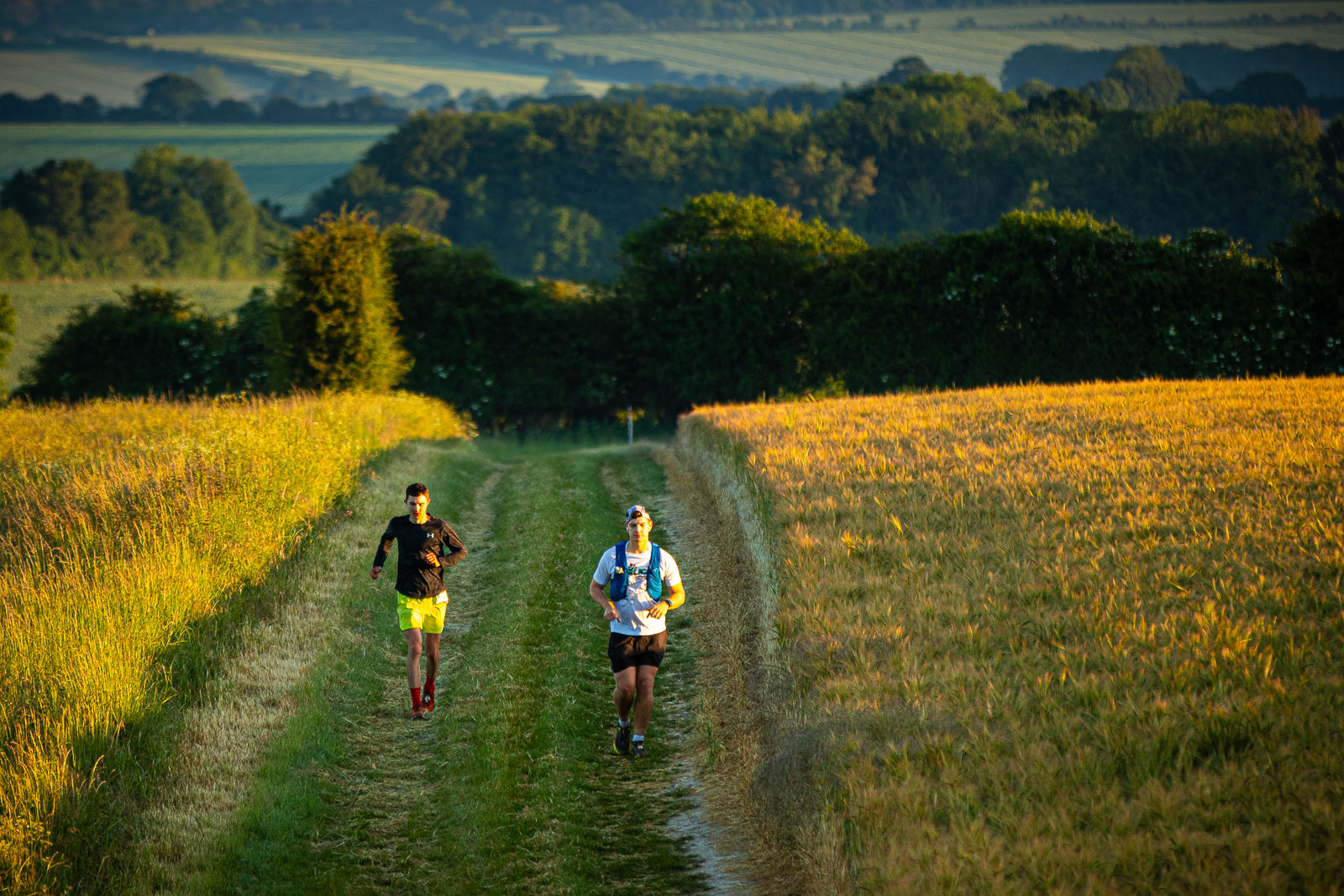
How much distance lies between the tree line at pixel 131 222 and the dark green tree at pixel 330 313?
63902 mm

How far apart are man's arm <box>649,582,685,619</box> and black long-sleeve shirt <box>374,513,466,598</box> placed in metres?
2.33

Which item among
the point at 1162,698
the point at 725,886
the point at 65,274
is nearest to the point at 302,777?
the point at 725,886

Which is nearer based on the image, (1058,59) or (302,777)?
(302,777)

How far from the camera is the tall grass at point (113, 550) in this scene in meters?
8.00

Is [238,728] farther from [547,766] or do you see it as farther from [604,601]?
[604,601]

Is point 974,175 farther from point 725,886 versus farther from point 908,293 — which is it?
point 725,886

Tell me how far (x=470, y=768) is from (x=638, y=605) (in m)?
2.20

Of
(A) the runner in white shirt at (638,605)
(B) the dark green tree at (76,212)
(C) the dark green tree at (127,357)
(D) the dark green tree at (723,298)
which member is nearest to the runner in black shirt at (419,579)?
(A) the runner in white shirt at (638,605)

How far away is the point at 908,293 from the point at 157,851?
28.7 metres

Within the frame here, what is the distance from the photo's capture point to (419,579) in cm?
1027

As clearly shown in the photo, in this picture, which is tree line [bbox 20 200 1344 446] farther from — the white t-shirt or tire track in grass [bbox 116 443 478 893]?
the white t-shirt

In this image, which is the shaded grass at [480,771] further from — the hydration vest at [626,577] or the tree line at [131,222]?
the tree line at [131,222]

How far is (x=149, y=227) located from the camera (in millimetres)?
98812

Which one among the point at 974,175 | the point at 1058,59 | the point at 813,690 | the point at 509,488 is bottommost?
the point at 509,488
